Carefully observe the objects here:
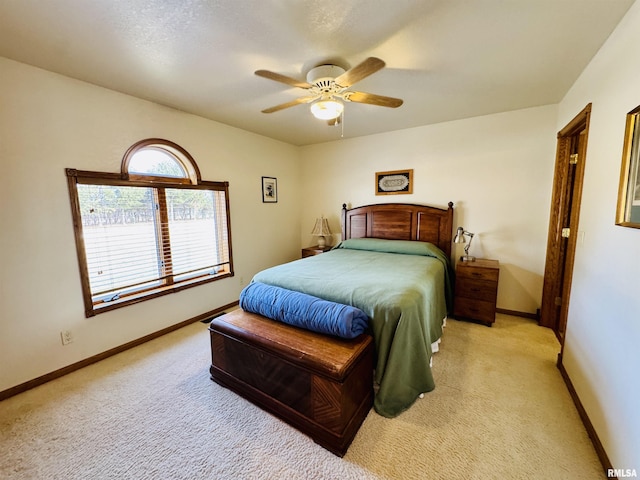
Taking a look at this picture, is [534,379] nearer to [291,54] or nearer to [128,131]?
[291,54]

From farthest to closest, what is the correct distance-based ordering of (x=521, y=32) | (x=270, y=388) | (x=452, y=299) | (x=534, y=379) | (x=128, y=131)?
(x=452, y=299) < (x=128, y=131) < (x=534, y=379) < (x=270, y=388) < (x=521, y=32)

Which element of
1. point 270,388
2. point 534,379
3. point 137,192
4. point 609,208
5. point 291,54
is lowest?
point 534,379

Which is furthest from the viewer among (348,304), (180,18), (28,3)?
(348,304)

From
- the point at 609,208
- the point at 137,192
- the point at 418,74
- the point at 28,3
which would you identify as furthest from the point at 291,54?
the point at 609,208

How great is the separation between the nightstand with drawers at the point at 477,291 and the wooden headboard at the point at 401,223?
1.63ft

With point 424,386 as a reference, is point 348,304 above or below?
above

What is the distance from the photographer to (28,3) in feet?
4.47

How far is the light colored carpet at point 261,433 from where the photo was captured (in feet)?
4.59

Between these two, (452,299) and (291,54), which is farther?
(452,299)

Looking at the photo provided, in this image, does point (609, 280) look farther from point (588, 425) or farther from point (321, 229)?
point (321, 229)

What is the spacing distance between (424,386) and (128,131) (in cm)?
333

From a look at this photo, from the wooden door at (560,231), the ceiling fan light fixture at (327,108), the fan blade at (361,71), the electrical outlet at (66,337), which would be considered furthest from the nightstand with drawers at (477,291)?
the electrical outlet at (66,337)

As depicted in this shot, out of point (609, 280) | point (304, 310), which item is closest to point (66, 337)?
point (304, 310)

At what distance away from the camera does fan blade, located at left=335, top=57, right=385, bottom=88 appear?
1.51 metres
